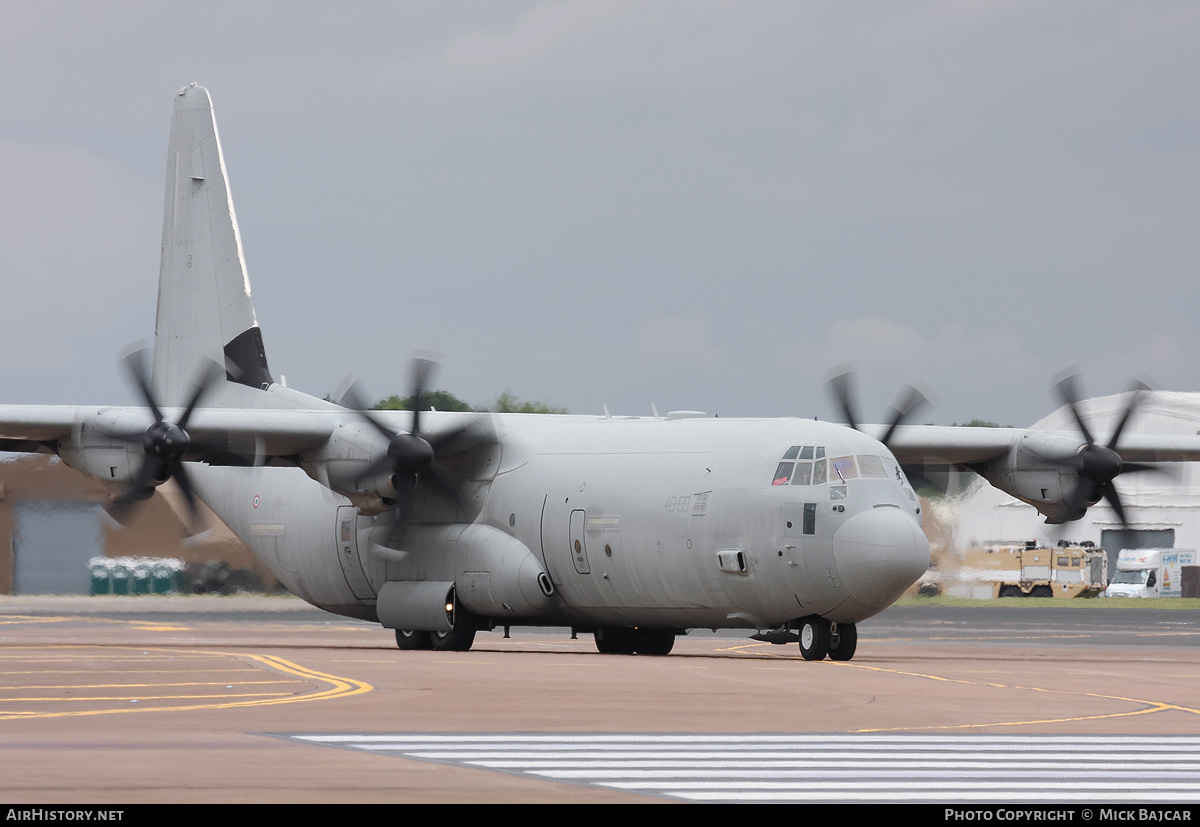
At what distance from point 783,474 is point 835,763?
14.0m

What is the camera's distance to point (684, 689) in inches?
747

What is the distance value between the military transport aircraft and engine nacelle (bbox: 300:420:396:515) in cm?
4

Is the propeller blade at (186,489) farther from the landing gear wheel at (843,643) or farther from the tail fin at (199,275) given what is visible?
the landing gear wheel at (843,643)

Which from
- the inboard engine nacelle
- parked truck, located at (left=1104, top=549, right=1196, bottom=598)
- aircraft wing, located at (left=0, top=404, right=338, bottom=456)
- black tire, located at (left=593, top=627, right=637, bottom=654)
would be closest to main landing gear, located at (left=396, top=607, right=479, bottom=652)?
black tire, located at (left=593, top=627, right=637, bottom=654)

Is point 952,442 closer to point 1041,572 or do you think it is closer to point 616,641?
point 616,641

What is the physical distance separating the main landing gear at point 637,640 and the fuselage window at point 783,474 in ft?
17.5

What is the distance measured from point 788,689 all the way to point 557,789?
9.09 metres

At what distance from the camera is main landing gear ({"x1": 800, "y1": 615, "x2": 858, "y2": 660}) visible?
26.2 m

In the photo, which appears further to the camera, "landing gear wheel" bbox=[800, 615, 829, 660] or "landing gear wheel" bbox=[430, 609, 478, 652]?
"landing gear wheel" bbox=[430, 609, 478, 652]

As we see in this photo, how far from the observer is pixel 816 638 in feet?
86.0

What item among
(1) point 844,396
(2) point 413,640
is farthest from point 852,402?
(2) point 413,640

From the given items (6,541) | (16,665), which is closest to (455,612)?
(16,665)

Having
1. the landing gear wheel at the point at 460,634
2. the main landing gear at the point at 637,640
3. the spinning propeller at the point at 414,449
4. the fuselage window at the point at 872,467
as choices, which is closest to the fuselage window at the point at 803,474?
the fuselage window at the point at 872,467

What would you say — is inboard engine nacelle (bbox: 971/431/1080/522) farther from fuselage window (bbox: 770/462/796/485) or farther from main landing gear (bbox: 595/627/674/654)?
fuselage window (bbox: 770/462/796/485)
